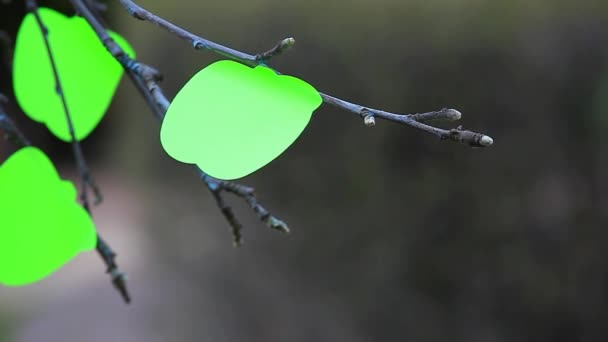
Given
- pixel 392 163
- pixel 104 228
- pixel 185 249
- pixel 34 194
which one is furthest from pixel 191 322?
pixel 34 194

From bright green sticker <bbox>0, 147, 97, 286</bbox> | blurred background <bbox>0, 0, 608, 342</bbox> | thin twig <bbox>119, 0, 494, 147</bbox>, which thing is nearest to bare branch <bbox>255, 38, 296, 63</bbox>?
thin twig <bbox>119, 0, 494, 147</bbox>

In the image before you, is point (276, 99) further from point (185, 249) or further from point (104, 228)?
point (104, 228)

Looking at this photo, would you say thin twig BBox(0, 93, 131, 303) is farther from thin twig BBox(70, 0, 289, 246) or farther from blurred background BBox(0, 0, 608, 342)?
blurred background BBox(0, 0, 608, 342)

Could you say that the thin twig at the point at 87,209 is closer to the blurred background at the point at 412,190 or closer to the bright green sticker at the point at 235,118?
the bright green sticker at the point at 235,118

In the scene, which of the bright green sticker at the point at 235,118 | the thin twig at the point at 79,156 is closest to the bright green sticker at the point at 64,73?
the thin twig at the point at 79,156

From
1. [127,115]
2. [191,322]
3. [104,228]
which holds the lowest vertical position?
[104,228]
